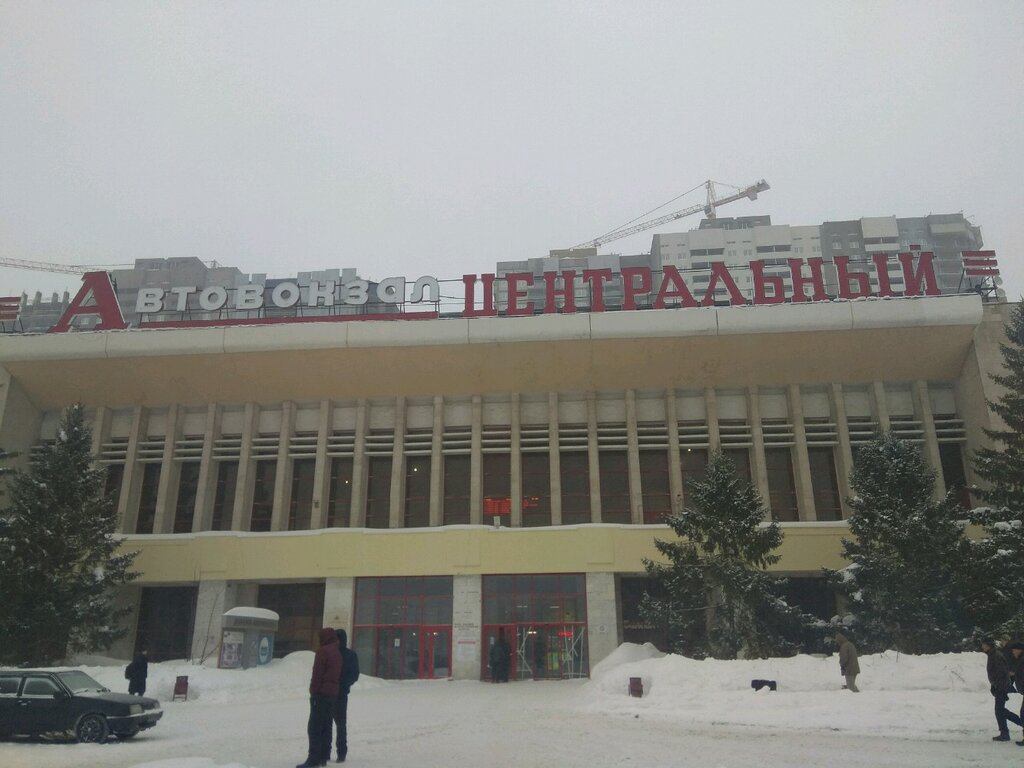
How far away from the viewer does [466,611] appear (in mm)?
34938

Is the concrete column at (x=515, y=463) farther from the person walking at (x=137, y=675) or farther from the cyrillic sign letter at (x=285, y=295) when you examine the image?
the person walking at (x=137, y=675)

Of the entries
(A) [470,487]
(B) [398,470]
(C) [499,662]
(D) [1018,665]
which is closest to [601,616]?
(C) [499,662]

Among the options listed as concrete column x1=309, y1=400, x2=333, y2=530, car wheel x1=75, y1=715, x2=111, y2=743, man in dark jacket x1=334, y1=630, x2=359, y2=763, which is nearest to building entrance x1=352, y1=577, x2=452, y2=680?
concrete column x1=309, y1=400, x2=333, y2=530

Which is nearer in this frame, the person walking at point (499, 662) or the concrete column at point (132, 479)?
the person walking at point (499, 662)

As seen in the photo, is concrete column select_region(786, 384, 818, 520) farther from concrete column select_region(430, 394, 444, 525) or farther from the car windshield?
the car windshield

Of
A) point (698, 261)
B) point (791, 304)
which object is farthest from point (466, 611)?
point (698, 261)

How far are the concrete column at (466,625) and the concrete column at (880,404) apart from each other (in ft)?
67.3

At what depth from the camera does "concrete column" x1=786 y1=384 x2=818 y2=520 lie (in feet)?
124

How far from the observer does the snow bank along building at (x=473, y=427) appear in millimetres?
35656

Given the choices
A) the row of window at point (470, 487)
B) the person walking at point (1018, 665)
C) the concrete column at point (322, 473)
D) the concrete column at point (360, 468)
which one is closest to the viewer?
the person walking at point (1018, 665)

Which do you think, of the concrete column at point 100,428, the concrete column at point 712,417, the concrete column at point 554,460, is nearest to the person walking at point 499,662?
the concrete column at point 554,460

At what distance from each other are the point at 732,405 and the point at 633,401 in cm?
500

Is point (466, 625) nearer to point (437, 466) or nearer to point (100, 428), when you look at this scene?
point (437, 466)

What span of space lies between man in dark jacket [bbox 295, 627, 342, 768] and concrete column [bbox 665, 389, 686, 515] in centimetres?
2813
